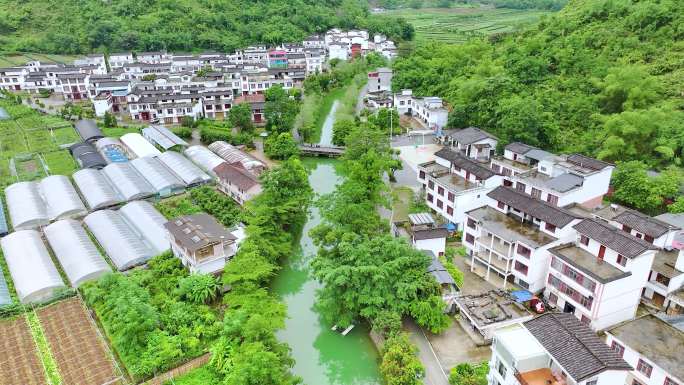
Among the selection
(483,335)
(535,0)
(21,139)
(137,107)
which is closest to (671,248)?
(483,335)

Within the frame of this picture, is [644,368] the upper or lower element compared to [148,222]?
lower

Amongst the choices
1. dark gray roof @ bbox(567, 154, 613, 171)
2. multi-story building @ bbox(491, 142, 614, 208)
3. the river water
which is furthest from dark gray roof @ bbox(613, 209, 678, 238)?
the river water

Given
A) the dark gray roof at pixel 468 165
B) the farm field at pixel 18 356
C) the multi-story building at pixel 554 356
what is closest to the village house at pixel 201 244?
the farm field at pixel 18 356

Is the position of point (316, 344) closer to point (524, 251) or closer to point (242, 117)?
point (524, 251)

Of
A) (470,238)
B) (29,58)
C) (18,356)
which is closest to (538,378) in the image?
(470,238)

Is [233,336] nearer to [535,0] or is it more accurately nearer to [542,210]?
[542,210]

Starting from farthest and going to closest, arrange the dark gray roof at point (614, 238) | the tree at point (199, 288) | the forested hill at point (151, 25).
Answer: the forested hill at point (151, 25)
the tree at point (199, 288)
the dark gray roof at point (614, 238)

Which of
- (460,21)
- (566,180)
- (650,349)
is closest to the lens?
(650,349)

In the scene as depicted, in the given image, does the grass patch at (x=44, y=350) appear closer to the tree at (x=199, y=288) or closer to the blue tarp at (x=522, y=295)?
the tree at (x=199, y=288)

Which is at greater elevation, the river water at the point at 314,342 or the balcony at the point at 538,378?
the balcony at the point at 538,378
